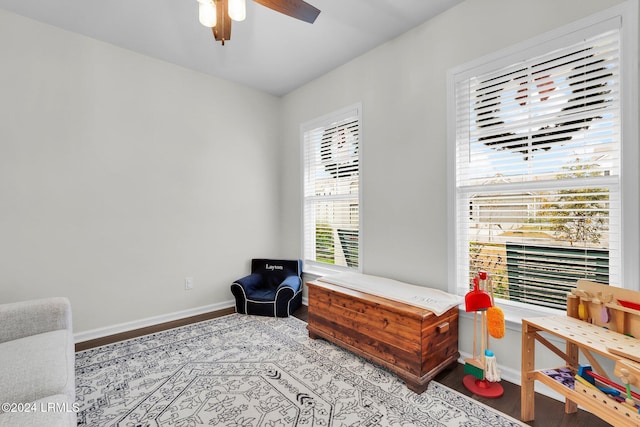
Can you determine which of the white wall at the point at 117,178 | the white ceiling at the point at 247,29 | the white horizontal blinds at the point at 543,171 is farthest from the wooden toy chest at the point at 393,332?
the white ceiling at the point at 247,29

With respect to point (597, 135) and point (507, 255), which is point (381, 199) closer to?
point (507, 255)

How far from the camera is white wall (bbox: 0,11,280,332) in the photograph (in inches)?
96.7

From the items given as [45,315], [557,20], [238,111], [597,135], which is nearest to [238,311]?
[45,315]

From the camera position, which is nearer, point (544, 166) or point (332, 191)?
point (544, 166)

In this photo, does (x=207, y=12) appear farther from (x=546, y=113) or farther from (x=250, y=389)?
(x=250, y=389)

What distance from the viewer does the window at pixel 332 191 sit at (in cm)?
322

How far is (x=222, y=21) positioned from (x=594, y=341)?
2.48 meters

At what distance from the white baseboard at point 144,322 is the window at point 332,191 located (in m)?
1.23

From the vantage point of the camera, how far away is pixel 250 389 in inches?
77.9

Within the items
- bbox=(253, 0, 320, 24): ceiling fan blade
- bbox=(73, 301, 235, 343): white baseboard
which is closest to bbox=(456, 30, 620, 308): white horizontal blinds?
bbox=(253, 0, 320, 24): ceiling fan blade

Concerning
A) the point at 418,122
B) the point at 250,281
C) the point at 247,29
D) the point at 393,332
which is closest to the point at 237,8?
the point at 247,29

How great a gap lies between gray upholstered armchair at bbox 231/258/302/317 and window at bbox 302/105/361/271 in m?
0.31

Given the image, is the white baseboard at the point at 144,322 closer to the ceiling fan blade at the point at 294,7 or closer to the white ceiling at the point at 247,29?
the white ceiling at the point at 247,29

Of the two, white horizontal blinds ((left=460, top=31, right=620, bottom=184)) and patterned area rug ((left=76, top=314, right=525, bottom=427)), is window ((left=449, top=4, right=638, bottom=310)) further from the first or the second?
patterned area rug ((left=76, top=314, right=525, bottom=427))
